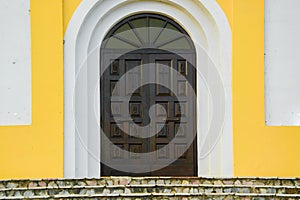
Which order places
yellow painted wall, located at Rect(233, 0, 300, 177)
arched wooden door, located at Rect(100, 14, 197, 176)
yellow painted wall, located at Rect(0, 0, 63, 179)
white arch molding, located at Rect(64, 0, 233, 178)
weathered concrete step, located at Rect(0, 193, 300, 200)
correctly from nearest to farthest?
weathered concrete step, located at Rect(0, 193, 300, 200) → yellow painted wall, located at Rect(0, 0, 63, 179) → yellow painted wall, located at Rect(233, 0, 300, 177) → white arch molding, located at Rect(64, 0, 233, 178) → arched wooden door, located at Rect(100, 14, 197, 176)

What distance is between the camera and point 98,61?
8.17 m

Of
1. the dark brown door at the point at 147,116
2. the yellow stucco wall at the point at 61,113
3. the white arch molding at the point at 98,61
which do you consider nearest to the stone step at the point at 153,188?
the yellow stucco wall at the point at 61,113

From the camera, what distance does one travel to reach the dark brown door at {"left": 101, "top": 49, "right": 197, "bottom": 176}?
27.3ft

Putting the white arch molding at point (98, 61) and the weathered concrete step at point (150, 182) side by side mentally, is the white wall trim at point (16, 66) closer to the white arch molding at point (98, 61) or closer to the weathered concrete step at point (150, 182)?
the white arch molding at point (98, 61)

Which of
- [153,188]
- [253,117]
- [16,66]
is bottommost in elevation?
[153,188]

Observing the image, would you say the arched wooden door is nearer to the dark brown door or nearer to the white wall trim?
the dark brown door

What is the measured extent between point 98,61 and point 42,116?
1.33 m

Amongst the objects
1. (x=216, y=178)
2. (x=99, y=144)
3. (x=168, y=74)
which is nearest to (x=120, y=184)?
(x=99, y=144)

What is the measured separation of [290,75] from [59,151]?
389 cm

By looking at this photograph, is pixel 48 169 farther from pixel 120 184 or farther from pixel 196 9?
pixel 196 9

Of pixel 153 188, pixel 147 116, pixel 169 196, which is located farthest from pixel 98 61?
pixel 169 196

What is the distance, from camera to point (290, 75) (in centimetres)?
792

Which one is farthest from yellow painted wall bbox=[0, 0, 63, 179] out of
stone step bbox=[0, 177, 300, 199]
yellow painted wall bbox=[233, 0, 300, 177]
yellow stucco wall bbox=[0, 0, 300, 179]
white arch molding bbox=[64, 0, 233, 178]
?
yellow painted wall bbox=[233, 0, 300, 177]

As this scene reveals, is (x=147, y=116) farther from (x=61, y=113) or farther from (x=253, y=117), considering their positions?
(x=253, y=117)
